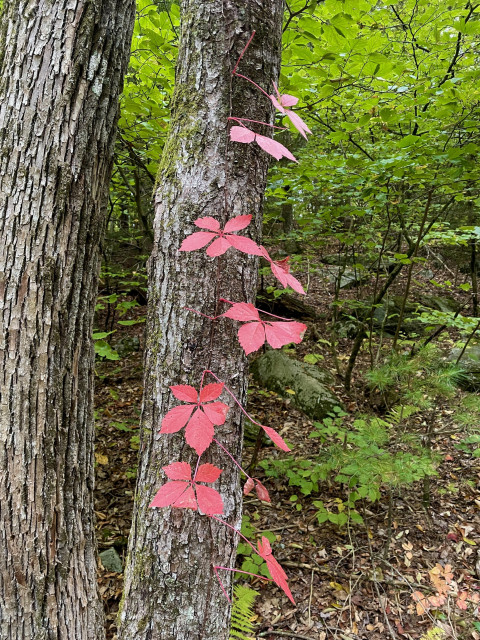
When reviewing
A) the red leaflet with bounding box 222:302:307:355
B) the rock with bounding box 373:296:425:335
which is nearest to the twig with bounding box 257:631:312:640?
the red leaflet with bounding box 222:302:307:355

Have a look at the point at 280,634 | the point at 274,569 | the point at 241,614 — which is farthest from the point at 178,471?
the point at 280,634

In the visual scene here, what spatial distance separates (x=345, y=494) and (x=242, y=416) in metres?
2.63

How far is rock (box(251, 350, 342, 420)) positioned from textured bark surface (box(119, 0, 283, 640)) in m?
3.22

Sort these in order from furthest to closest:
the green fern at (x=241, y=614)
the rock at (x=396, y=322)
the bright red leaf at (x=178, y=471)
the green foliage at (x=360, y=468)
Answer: the rock at (x=396, y=322), the green foliage at (x=360, y=468), the green fern at (x=241, y=614), the bright red leaf at (x=178, y=471)

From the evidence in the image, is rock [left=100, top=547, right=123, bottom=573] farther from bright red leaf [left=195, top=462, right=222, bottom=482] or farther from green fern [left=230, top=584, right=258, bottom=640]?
bright red leaf [left=195, top=462, right=222, bottom=482]

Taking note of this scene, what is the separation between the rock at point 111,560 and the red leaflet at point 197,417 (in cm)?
231

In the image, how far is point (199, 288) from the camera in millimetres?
933

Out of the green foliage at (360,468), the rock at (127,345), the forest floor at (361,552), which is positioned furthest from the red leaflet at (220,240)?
the rock at (127,345)

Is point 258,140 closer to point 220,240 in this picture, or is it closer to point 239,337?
point 220,240

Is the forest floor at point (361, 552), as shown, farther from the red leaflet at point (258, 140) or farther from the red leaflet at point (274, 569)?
the red leaflet at point (258, 140)

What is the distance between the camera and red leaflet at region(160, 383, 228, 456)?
783 mm

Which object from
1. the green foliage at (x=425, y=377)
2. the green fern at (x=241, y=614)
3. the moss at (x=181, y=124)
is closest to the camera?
the moss at (x=181, y=124)

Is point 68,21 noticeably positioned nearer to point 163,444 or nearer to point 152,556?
point 163,444

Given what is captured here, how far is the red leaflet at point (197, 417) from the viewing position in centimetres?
78
